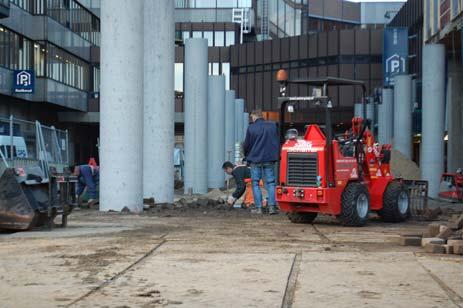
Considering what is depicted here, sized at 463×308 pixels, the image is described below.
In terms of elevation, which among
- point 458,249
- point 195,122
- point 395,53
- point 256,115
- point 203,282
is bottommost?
point 203,282

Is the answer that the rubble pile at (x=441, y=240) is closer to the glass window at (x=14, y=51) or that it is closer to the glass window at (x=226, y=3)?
the glass window at (x=14, y=51)

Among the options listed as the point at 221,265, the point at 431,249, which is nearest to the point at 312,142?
the point at 431,249

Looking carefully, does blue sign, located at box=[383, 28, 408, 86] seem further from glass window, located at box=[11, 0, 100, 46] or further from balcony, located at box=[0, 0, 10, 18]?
balcony, located at box=[0, 0, 10, 18]

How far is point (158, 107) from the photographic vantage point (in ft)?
61.1

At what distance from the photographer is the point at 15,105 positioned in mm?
43125

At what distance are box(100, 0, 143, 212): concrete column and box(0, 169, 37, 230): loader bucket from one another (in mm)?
3779

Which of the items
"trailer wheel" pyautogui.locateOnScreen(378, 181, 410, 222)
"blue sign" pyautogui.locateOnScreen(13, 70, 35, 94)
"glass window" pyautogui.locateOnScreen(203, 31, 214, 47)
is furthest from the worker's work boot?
"glass window" pyautogui.locateOnScreen(203, 31, 214, 47)

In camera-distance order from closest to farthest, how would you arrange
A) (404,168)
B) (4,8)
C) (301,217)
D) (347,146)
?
(347,146)
(301,217)
(404,168)
(4,8)

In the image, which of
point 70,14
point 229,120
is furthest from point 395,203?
point 70,14

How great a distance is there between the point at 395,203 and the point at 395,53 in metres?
32.6

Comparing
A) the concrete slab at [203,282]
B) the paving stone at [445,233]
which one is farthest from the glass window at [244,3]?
the concrete slab at [203,282]

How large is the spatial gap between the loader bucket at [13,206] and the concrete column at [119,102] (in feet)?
12.4

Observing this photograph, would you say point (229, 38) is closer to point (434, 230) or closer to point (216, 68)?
point (216, 68)

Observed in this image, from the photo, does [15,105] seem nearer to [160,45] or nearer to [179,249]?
[160,45]
